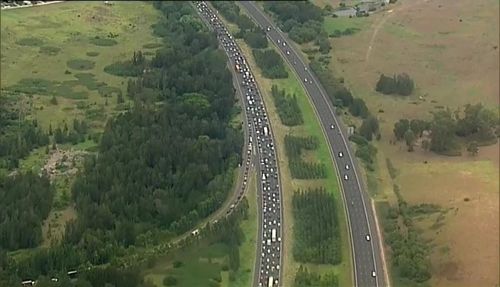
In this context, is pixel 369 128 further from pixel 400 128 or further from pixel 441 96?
pixel 441 96

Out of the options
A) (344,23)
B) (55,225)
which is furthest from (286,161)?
(344,23)

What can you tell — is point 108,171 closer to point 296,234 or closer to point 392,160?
point 296,234

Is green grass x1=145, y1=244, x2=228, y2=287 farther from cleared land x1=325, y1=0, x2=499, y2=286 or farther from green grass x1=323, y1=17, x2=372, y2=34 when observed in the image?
green grass x1=323, y1=17, x2=372, y2=34

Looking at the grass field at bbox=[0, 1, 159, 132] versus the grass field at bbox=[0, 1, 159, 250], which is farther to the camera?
the grass field at bbox=[0, 1, 159, 132]

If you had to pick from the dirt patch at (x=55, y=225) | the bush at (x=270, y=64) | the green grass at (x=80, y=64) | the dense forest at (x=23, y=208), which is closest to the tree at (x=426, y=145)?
the bush at (x=270, y=64)

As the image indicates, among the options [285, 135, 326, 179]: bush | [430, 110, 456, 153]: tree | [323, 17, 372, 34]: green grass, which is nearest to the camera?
[430, 110, 456, 153]: tree

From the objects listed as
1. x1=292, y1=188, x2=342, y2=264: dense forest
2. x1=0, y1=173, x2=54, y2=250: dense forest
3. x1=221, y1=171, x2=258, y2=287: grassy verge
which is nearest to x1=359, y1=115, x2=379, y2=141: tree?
x1=292, y1=188, x2=342, y2=264: dense forest

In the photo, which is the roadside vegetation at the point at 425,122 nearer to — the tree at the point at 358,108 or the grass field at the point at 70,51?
the tree at the point at 358,108
